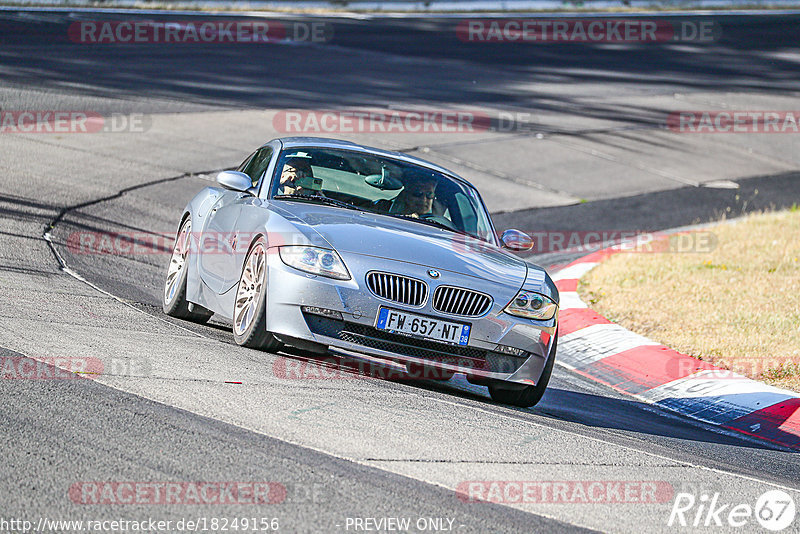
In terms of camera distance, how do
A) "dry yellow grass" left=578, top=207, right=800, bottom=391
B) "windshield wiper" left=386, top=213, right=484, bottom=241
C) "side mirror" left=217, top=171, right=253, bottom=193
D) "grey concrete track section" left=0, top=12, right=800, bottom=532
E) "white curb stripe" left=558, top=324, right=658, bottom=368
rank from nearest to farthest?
"grey concrete track section" left=0, top=12, right=800, bottom=532 < "side mirror" left=217, top=171, right=253, bottom=193 < "windshield wiper" left=386, top=213, right=484, bottom=241 < "dry yellow grass" left=578, top=207, right=800, bottom=391 < "white curb stripe" left=558, top=324, right=658, bottom=368

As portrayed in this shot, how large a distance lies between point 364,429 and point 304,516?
1253mm

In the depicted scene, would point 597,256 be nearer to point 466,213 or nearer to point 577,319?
point 577,319

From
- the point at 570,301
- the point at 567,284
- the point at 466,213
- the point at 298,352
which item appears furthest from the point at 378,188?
the point at 567,284

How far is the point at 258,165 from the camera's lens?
27.2 ft

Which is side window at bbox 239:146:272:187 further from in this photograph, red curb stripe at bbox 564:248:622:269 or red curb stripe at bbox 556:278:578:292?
red curb stripe at bbox 564:248:622:269

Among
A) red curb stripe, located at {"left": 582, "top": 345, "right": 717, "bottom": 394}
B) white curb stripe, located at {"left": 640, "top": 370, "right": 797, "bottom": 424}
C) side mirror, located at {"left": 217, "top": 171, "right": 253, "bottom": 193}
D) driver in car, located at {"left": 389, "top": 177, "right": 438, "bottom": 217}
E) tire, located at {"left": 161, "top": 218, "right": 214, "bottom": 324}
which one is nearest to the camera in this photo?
side mirror, located at {"left": 217, "top": 171, "right": 253, "bottom": 193}

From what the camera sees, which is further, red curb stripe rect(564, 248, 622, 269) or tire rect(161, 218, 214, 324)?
red curb stripe rect(564, 248, 622, 269)

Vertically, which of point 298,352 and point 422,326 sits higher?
point 422,326

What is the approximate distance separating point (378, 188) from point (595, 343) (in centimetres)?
289

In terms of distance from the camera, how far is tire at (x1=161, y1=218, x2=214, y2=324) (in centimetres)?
820

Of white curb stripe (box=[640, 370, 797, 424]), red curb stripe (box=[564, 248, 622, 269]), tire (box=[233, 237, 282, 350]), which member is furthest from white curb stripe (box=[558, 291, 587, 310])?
tire (box=[233, 237, 282, 350])

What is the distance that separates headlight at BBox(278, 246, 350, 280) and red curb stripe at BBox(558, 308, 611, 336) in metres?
4.11

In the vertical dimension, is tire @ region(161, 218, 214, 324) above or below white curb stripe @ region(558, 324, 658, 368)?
above

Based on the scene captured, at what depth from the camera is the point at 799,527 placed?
4.86 meters
